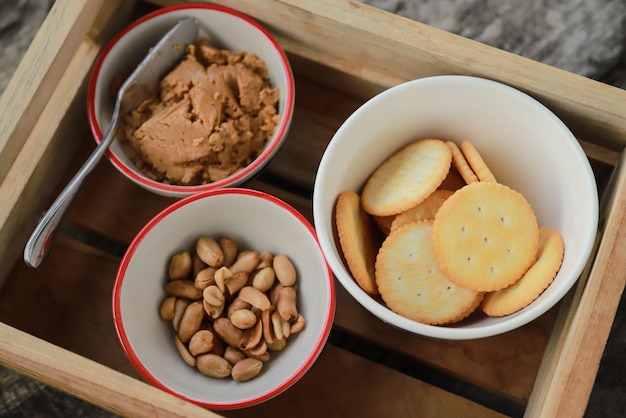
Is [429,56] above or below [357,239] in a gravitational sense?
above

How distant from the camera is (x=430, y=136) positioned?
63 cm

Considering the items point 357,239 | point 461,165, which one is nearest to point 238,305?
point 357,239

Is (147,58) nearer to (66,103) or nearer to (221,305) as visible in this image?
(66,103)

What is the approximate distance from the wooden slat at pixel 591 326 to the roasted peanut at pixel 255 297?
0.23m

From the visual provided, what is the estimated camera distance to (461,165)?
600 millimetres

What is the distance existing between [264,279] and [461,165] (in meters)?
0.19

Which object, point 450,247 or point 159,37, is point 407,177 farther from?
point 159,37

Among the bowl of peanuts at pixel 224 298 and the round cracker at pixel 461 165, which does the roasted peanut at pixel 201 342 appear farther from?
the round cracker at pixel 461 165

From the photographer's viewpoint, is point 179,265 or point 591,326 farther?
point 179,265

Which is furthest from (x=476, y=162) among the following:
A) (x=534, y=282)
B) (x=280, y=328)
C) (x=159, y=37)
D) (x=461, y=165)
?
(x=159, y=37)

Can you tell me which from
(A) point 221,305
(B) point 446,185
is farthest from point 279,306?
(B) point 446,185

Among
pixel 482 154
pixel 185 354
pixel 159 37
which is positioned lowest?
pixel 185 354

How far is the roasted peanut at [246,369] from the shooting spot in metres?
0.59

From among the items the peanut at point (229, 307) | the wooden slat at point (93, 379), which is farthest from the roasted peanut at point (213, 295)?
the wooden slat at point (93, 379)
